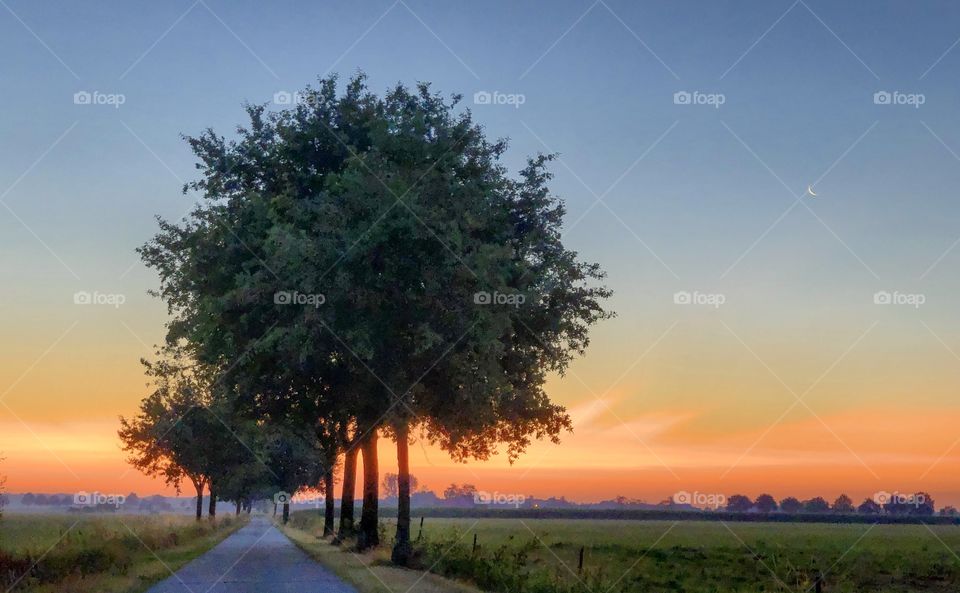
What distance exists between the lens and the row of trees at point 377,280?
3077 cm

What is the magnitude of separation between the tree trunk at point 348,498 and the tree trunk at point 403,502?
46.8 ft

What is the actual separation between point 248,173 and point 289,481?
80779mm

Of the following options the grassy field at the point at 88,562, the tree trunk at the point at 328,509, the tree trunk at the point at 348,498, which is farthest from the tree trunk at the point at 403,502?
the tree trunk at the point at 328,509

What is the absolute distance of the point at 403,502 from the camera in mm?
37375

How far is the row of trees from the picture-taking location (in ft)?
101

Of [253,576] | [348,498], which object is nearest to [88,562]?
[253,576]

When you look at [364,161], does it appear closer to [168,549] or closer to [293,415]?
[293,415]

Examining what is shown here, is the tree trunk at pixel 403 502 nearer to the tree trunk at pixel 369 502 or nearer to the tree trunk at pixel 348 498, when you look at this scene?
the tree trunk at pixel 369 502

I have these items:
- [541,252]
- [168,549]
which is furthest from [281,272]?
[168,549]

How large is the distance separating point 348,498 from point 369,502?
54.3 feet

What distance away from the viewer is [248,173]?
36219mm

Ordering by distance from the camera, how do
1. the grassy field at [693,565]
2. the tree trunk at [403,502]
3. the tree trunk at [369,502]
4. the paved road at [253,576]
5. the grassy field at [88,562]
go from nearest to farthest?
1. the grassy field at [88,562]
2. the paved road at [253,576]
3. the grassy field at [693,565]
4. the tree trunk at [403,502]
5. the tree trunk at [369,502]

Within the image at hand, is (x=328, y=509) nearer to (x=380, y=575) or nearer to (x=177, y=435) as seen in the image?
(x=177, y=435)

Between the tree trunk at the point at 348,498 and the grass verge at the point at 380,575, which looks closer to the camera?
the grass verge at the point at 380,575
